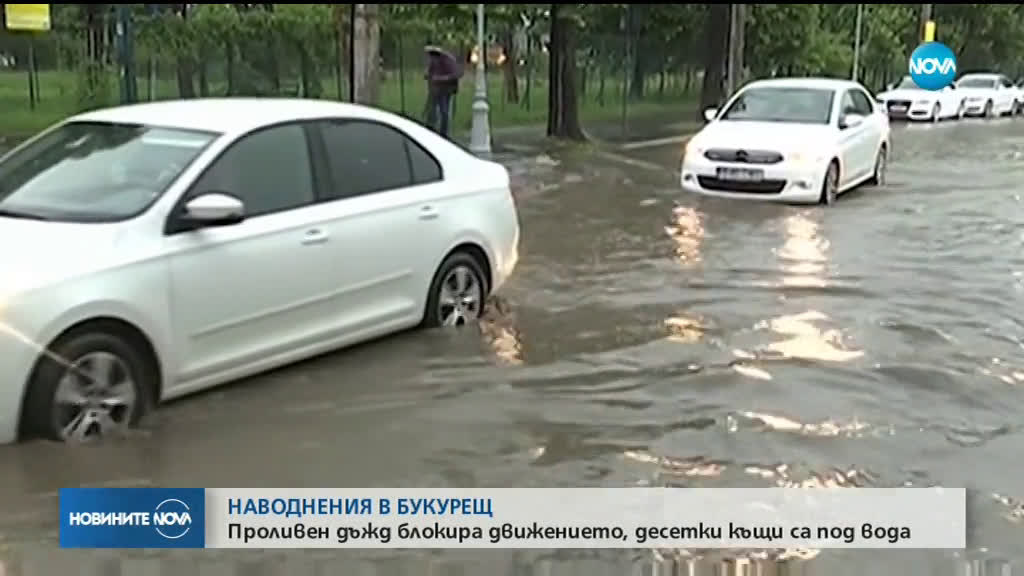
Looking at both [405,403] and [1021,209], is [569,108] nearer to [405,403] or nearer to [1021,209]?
[1021,209]

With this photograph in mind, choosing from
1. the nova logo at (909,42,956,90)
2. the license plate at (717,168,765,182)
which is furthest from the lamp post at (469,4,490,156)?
the nova logo at (909,42,956,90)

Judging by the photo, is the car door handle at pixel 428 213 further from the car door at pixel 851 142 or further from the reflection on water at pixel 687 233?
the car door at pixel 851 142

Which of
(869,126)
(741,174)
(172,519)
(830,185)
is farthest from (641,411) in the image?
(869,126)

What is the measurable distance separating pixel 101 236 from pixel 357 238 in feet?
5.34

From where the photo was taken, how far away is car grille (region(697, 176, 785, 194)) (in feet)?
50.3

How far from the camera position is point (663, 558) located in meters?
4.86

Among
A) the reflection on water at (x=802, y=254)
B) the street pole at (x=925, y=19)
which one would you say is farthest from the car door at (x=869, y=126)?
the street pole at (x=925, y=19)

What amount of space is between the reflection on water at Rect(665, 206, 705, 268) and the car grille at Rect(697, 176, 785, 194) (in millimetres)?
652

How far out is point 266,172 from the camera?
6.95 m

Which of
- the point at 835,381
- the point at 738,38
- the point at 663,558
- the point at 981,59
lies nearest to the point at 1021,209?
the point at 835,381

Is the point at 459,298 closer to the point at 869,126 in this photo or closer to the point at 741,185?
the point at 741,185

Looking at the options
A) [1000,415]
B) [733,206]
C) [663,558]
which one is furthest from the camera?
[733,206]

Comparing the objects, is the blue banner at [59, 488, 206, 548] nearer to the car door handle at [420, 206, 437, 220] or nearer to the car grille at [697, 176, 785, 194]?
the car door handle at [420, 206, 437, 220]

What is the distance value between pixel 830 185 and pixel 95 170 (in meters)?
10.8
